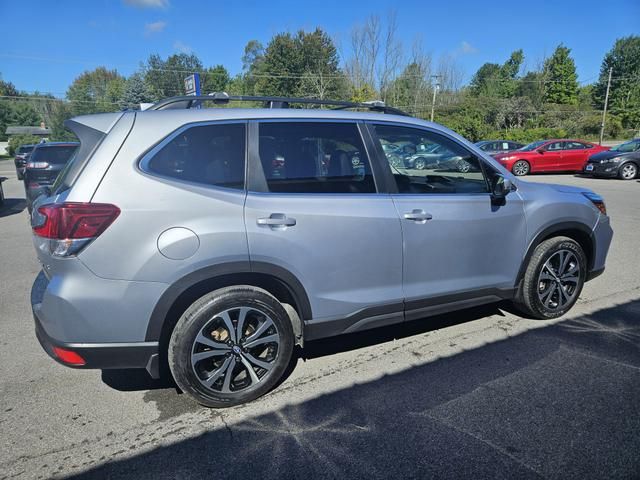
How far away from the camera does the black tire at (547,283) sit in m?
3.71

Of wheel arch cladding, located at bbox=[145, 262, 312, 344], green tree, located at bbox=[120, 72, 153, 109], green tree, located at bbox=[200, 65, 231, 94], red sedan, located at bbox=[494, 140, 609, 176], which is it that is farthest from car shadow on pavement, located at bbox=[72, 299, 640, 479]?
green tree, located at bbox=[200, 65, 231, 94]

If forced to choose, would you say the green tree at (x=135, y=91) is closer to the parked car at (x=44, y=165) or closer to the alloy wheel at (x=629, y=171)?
the parked car at (x=44, y=165)

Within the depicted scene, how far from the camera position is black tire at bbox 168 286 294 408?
2.49 meters

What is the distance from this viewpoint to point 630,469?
212 centimetres

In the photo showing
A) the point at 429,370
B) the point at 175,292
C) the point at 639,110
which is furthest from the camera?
the point at 639,110

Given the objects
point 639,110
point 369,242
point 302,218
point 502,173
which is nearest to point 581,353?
point 502,173

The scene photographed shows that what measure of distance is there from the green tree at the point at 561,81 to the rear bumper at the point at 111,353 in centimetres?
7386

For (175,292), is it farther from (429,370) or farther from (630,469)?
(630,469)

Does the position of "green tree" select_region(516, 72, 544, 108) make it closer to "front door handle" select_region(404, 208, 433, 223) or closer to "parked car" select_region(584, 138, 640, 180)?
"parked car" select_region(584, 138, 640, 180)

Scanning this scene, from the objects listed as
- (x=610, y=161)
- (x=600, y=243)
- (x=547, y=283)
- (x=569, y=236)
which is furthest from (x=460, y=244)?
(x=610, y=161)

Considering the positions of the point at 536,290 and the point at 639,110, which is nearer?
the point at 536,290

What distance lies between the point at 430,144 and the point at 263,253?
1.63 metres

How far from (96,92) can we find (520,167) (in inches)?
3573

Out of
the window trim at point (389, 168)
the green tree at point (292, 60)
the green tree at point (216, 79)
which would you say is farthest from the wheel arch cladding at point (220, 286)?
the green tree at point (216, 79)
